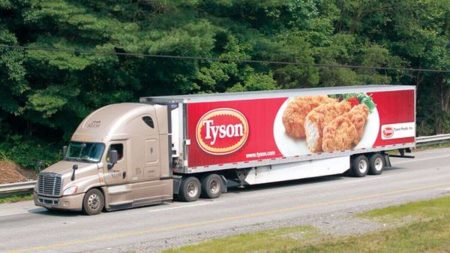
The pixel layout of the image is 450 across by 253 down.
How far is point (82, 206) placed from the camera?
A: 24453 millimetres

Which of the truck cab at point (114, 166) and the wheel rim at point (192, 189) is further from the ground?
the truck cab at point (114, 166)

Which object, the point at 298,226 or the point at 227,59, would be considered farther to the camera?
the point at 227,59

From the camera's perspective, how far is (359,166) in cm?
3241

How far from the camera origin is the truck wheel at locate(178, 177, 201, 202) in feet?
88.6

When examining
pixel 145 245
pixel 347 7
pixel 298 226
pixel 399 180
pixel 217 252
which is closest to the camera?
pixel 217 252

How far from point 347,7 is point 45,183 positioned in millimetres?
26761

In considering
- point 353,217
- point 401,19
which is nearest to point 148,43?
point 353,217

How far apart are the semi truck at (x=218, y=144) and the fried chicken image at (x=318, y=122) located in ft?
0.11

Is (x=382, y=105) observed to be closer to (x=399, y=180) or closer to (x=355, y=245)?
(x=399, y=180)

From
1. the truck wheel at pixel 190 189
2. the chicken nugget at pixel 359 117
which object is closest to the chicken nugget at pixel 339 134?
the chicken nugget at pixel 359 117

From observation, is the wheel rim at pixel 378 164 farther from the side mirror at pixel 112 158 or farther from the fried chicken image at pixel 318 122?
the side mirror at pixel 112 158

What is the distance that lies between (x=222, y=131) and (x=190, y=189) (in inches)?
85.0

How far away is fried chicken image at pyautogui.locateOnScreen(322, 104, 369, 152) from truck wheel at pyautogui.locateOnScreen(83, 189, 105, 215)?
9201 mm

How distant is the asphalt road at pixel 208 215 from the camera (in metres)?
20.1
